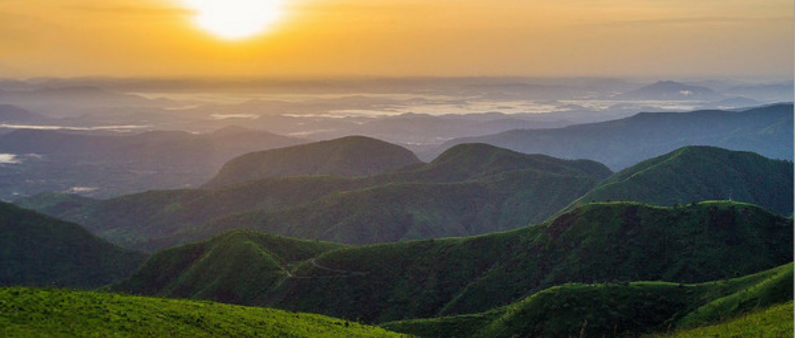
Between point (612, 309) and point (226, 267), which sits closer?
point (612, 309)

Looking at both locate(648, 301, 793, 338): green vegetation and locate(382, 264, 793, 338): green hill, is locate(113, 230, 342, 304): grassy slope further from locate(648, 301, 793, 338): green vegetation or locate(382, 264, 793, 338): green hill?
locate(648, 301, 793, 338): green vegetation

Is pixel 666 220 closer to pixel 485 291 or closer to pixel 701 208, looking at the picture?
pixel 701 208

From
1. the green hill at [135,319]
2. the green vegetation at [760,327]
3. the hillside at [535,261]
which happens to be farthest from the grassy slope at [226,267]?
the green vegetation at [760,327]

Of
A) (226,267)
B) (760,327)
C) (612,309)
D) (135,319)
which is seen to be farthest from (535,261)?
(135,319)

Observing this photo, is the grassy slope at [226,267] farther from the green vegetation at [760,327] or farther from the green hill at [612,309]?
the green vegetation at [760,327]

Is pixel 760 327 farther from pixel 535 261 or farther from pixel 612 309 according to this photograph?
pixel 535 261
